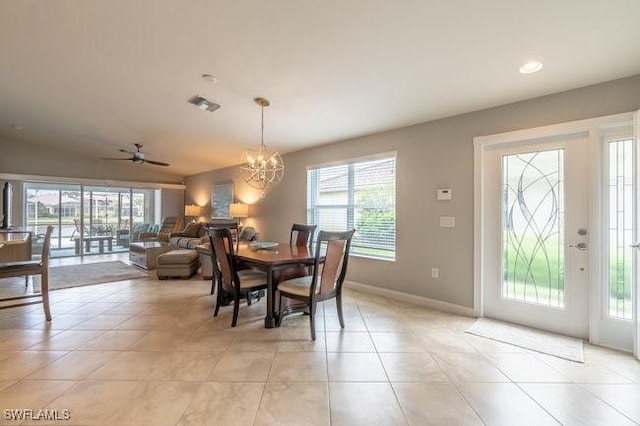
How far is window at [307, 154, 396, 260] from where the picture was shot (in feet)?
13.5

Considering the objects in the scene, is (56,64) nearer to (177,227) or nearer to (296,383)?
(296,383)

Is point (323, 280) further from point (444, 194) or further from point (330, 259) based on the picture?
point (444, 194)

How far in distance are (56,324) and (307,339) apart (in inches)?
103

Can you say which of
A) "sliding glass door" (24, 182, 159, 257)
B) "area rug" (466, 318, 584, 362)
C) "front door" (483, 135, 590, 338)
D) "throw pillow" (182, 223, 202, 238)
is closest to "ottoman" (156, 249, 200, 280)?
"throw pillow" (182, 223, 202, 238)

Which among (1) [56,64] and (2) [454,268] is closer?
(1) [56,64]

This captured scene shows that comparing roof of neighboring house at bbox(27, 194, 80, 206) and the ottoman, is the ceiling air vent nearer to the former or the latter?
the ottoman

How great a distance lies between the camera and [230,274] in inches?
118

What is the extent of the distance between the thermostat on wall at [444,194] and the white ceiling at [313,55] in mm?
896

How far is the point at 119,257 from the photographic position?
720 centimetres

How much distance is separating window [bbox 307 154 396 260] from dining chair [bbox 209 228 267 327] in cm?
184

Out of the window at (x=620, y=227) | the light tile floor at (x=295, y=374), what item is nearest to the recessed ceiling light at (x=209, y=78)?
the light tile floor at (x=295, y=374)

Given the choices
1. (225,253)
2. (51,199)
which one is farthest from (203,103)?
(51,199)

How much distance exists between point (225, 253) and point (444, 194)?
2611 mm

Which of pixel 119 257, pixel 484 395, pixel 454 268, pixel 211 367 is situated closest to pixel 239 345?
pixel 211 367
